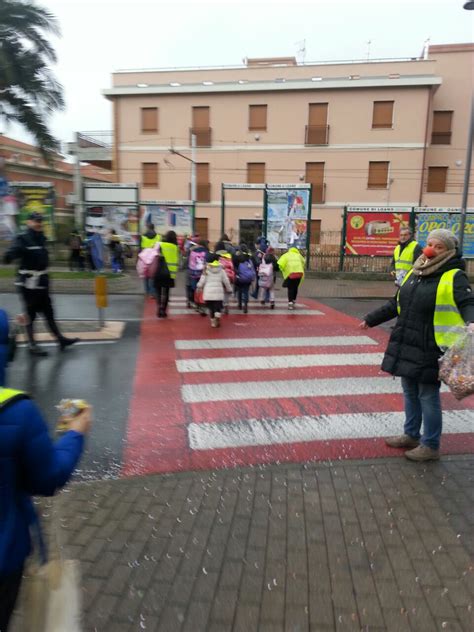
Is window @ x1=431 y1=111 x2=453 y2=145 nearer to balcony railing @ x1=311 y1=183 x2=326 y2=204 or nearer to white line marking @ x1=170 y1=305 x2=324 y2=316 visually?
balcony railing @ x1=311 y1=183 x2=326 y2=204

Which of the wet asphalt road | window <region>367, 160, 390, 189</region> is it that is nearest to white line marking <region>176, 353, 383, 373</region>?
the wet asphalt road

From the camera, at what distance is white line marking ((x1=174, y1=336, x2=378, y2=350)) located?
787 cm

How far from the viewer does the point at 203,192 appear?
3278 cm

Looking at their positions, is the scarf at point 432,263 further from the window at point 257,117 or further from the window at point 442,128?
the window at point 442,128

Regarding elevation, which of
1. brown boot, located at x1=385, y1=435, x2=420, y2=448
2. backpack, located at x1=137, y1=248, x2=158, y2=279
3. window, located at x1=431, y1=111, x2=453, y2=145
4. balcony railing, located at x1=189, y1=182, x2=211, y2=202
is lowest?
brown boot, located at x1=385, y1=435, x2=420, y2=448

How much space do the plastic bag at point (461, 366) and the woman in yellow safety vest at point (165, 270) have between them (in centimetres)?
688

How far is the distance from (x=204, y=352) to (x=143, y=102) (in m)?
29.3

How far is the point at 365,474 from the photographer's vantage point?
386 cm

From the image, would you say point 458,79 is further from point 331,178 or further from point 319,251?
point 319,251

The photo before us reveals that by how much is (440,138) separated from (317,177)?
8.59 meters

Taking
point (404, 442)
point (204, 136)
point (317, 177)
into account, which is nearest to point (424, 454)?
point (404, 442)

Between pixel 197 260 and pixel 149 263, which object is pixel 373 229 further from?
pixel 149 263

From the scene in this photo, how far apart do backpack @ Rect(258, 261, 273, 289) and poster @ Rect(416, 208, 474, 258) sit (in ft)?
26.5

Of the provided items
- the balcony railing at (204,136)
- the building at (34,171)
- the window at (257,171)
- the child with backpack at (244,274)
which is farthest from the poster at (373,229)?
the building at (34,171)
